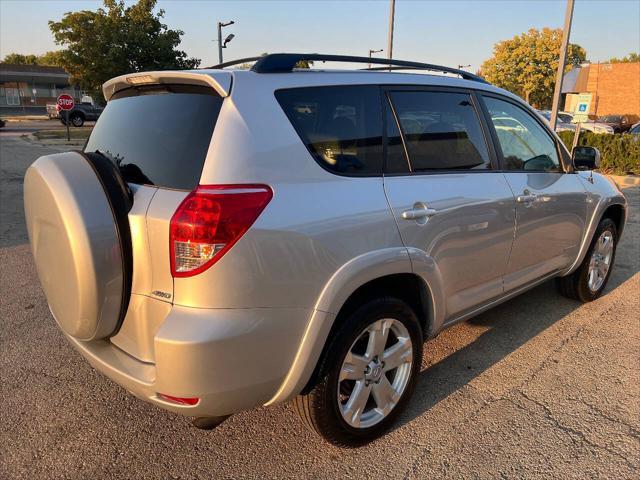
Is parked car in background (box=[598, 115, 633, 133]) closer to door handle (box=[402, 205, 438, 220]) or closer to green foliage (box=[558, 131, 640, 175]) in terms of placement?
green foliage (box=[558, 131, 640, 175])

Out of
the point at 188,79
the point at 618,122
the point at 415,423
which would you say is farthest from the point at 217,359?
the point at 618,122

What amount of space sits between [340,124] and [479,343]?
2.14m

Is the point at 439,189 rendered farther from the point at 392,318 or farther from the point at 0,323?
the point at 0,323

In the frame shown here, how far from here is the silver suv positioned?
73.0 inches

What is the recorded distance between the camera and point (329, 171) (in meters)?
2.15

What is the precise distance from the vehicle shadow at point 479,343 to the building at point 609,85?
40.5 m

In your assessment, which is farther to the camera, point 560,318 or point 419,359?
point 560,318

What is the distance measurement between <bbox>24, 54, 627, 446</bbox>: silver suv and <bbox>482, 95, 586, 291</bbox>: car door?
1.56 feet

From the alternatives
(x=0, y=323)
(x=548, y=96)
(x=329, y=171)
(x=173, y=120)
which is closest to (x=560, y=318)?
(x=329, y=171)

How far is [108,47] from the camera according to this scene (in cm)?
2577

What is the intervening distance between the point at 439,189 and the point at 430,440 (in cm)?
132

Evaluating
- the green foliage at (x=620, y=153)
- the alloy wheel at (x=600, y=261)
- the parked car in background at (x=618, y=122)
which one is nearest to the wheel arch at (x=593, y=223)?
the alloy wheel at (x=600, y=261)

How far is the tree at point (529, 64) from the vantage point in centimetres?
4766

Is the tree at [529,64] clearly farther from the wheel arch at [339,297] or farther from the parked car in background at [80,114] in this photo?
the wheel arch at [339,297]
